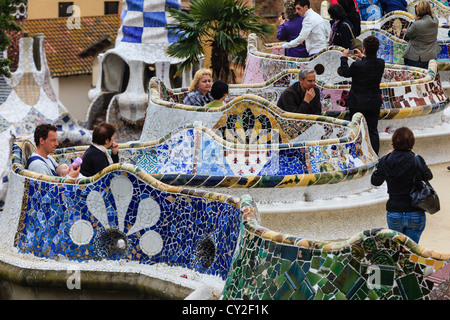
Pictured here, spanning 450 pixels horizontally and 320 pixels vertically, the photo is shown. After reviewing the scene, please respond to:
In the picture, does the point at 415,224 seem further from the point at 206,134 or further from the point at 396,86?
the point at 396,86

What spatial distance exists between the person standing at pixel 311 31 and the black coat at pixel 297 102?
308cm

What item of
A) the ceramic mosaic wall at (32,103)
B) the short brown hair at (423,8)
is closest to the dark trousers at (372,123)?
the short brown hair at (423,8)

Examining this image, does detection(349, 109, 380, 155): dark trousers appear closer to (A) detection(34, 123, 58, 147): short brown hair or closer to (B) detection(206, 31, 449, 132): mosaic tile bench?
(B) detection(206, 31, 449, 132): mosaic tile bench

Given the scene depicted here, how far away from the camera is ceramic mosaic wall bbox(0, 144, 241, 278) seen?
821 cm

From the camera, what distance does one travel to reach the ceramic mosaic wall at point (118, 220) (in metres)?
8.21

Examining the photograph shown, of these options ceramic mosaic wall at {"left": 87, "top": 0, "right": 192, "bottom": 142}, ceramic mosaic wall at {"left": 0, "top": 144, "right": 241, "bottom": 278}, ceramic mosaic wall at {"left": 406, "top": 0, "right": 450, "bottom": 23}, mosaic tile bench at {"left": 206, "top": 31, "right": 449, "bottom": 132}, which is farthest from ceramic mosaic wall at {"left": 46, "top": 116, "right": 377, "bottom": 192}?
ceramic mosaic wall at {"left": 87, "top": 0, "right": 192, "bottom": 142}

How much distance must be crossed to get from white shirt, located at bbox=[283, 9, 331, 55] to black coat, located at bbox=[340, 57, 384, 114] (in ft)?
8.36

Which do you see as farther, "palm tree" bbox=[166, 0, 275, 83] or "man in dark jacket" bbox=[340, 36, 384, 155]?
"palm tree" bbox=[166, 0, 275, 83]

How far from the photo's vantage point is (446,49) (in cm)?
1689

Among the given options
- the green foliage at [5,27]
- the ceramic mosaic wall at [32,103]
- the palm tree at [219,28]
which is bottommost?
the ceramic mosaic wall at [32,103]

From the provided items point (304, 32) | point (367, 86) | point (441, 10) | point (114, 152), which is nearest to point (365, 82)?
point (367, 86)

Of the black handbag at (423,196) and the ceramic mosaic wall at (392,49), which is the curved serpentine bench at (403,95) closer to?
the ceramic mosaic wall at (392,49)

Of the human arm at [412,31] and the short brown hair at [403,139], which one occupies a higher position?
the short brown hair at [403,139]
